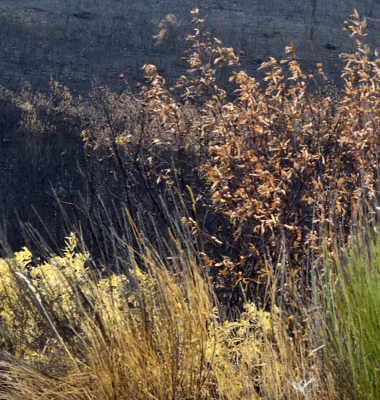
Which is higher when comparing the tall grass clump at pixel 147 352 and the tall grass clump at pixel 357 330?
the tall grass clump at pixel 357 330

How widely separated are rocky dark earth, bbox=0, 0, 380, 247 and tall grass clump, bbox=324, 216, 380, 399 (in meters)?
10.0

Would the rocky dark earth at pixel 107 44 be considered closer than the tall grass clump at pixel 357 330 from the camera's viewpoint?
No

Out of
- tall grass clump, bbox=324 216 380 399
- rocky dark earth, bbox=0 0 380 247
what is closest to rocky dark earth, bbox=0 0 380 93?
rocky dark earth, bbox=0 0 380 247

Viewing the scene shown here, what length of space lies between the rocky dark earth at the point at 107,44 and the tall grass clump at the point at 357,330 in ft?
32.9

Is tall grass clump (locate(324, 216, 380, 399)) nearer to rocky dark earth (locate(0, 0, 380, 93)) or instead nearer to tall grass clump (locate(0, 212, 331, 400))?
tall grass clump (locate(0, 212, 331, 400))

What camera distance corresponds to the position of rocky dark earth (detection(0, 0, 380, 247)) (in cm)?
1302

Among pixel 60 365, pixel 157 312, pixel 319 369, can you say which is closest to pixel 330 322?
pixel 319 369

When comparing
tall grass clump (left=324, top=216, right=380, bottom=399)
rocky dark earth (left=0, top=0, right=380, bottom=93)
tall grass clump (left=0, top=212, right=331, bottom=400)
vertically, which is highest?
rocky dark earth (left=0, top=0, right=380, bottom=93)

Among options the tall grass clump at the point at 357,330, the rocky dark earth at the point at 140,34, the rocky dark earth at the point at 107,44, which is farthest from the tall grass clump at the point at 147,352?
the rocky dark earth at the point at 140,34

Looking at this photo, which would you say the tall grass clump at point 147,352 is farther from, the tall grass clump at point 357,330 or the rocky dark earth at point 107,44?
the rocky dark earth at point 107,44

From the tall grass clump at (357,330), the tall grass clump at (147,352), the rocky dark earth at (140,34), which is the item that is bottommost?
the tall grass clump at (147,352)

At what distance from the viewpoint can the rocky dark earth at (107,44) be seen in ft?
42.7

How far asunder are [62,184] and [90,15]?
14.9 metres

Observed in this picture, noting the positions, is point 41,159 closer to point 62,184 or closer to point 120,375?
point 62,184
